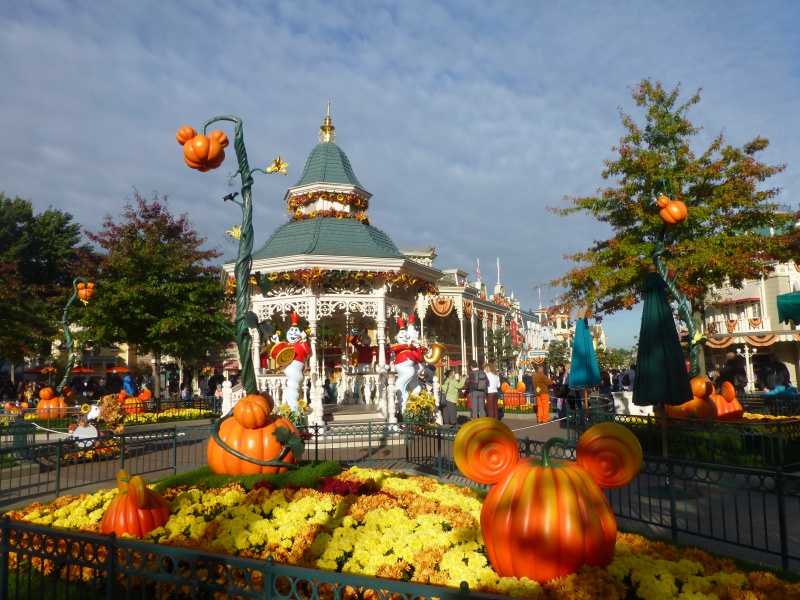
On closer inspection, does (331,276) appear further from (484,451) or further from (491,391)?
(484,451)

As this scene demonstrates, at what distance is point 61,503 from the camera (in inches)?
260

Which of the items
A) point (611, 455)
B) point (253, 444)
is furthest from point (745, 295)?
point (611, 455)

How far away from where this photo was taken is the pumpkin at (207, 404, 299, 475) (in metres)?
7.02

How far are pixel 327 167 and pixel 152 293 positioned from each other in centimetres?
1061

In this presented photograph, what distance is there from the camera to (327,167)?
17016 millimetres

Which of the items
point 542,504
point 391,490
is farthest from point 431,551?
point 391,490

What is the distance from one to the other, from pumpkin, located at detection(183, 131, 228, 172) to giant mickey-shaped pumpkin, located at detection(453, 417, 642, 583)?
4.33 metres

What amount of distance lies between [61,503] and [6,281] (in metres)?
25.1

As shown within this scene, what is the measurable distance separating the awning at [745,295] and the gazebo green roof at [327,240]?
3150 centimetres

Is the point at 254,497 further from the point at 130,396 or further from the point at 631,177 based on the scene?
the point at 130,396

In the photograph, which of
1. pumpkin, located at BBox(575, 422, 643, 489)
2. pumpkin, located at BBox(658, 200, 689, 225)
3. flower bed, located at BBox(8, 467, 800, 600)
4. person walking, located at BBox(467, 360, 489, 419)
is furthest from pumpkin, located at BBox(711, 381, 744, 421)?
pumpkin, located at BBox(575, 422, 643, 489)

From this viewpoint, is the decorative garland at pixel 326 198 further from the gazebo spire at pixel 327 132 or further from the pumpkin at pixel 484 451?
the pumpkin at pixel 484 451

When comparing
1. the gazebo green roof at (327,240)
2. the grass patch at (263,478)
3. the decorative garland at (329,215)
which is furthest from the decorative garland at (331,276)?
the grass patch at (263,478)

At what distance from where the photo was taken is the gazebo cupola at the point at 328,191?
16562mm
